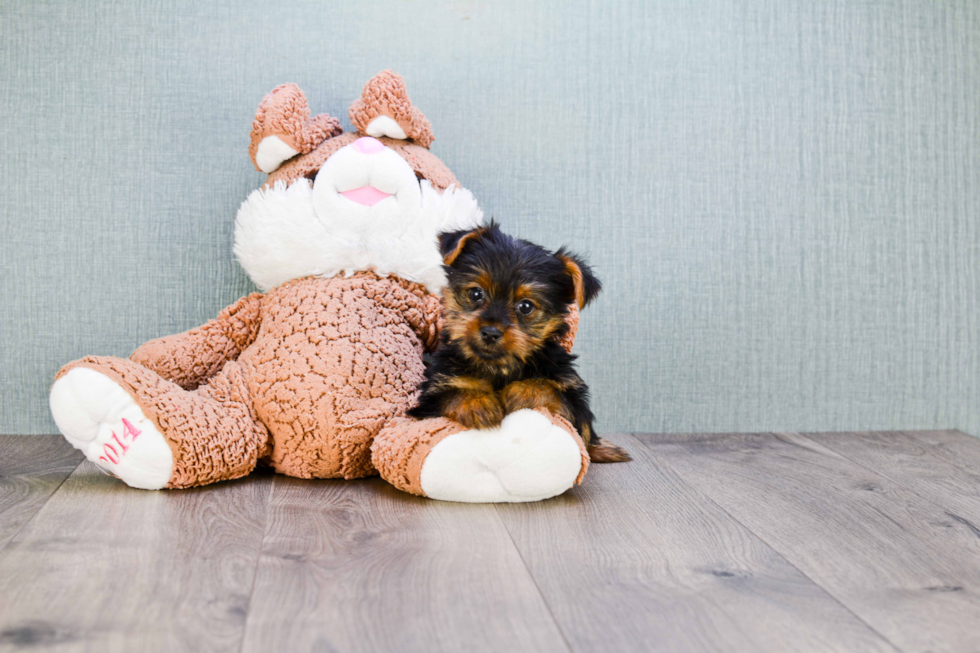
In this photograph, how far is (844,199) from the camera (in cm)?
254

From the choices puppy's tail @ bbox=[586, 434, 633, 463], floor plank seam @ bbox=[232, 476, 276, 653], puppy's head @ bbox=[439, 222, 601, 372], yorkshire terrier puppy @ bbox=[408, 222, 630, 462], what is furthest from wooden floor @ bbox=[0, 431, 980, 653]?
puppy's head @ bbox=[439, 222, 601, 372]

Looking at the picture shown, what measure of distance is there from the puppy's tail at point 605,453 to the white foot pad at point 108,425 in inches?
41.2

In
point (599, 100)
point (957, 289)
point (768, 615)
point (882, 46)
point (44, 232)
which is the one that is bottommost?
point (768, 615)

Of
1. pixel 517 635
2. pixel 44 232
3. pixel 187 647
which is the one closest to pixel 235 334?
pixel 44 232

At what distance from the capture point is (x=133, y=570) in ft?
4.19

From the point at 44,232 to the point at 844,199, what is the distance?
249cm

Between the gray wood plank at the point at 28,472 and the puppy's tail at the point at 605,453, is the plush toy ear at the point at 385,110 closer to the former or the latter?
the puppy's tail at the point at 605,453

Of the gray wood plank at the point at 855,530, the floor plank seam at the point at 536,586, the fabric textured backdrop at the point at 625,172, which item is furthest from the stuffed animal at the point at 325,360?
the gray wood plank at the point at 855,530

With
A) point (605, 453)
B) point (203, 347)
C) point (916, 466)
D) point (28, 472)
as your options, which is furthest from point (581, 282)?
point (28, 472)

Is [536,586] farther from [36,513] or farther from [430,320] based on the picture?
[36,513]

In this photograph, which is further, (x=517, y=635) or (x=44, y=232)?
(x=44, y=232)

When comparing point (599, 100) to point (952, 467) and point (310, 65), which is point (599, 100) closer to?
point (310, 65)

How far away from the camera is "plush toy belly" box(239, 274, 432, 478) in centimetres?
181

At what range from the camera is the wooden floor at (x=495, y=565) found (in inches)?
43.0
